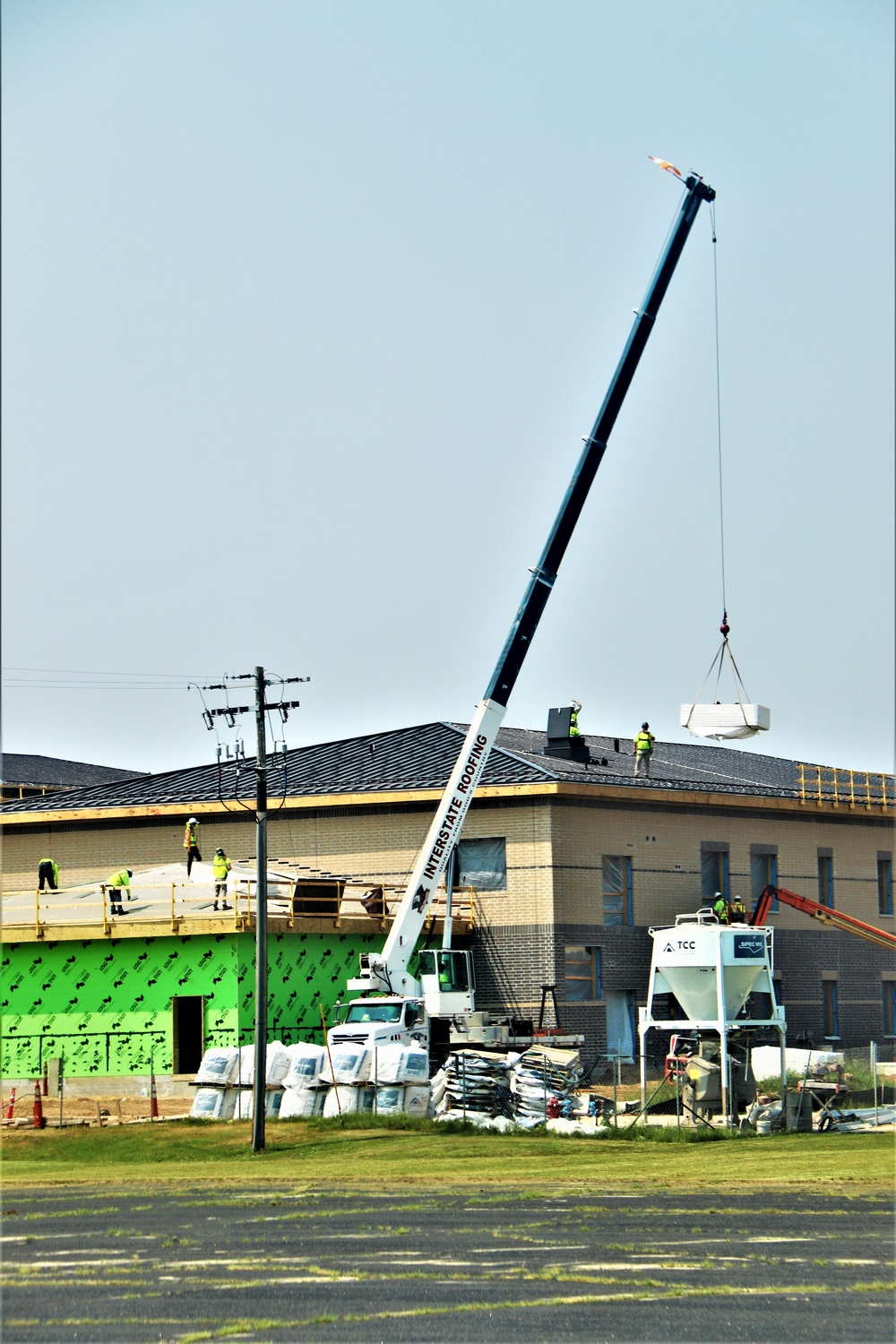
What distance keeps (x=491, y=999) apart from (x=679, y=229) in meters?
19.9

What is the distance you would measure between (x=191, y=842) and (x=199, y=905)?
3.54 m

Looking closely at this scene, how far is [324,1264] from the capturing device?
17297 millimetres

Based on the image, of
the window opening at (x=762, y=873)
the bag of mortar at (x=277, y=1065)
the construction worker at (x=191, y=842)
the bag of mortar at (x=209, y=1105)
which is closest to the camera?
the bag of mortar at (x=277, y=1065)

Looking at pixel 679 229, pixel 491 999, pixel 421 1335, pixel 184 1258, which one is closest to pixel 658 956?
pixel 491 999

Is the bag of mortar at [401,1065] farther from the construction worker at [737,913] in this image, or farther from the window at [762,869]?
the window at [762,869]

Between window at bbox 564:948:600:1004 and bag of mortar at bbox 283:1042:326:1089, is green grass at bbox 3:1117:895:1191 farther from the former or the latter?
window at bbox 564:948:600:1004

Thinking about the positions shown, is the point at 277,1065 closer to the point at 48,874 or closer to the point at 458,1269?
the point at 48,874

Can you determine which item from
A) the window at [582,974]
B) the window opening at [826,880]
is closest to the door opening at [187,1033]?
the window at [582,974]

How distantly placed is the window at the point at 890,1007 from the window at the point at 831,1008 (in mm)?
2399

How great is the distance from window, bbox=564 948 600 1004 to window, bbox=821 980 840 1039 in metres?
9.31

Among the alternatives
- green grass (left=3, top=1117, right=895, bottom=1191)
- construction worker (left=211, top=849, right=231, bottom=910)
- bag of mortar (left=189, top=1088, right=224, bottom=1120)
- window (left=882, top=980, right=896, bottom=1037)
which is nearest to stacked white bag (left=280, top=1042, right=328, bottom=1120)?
green grass (left=3, top=1117, right=895, bottom=1191)

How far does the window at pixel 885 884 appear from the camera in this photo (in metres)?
54.8

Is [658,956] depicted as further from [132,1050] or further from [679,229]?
[679,229]

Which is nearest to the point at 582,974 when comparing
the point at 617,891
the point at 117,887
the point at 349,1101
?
the point at 617,891
